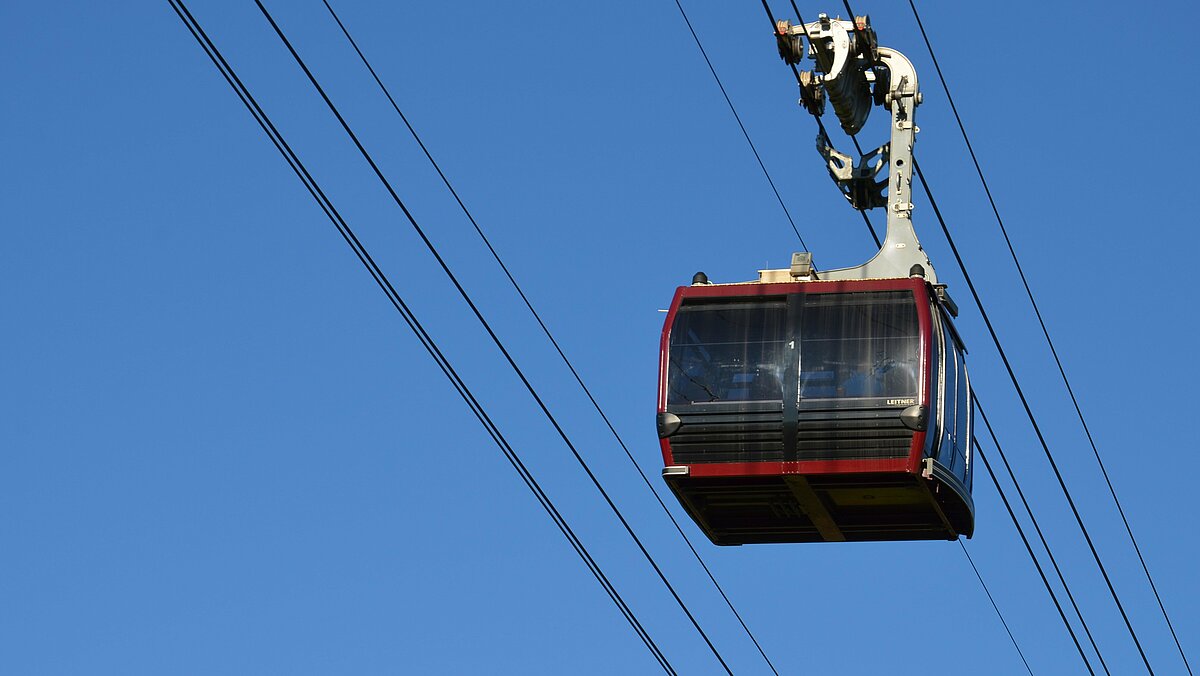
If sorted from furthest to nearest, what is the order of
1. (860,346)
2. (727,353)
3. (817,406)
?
(727,353) → (860,346) → (817,406)

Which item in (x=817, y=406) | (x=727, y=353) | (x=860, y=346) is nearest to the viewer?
(x=817, y=406)

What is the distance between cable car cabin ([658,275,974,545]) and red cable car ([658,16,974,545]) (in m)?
0.01

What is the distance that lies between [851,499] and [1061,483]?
5.75ft

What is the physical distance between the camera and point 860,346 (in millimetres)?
19547

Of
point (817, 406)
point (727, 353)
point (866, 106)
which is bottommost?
point (817, 406)

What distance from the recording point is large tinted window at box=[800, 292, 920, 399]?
19.3 metres

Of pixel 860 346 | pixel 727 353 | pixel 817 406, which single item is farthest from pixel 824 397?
pixel 727 353

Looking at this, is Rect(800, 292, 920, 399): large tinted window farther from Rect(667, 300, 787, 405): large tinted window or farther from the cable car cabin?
Rect(667, 300, 787, 405): large tinted window

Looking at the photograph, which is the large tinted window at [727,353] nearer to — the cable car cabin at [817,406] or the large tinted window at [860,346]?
the cable car cabin at [817,406]

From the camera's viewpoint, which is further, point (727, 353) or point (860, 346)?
point (727, 353)

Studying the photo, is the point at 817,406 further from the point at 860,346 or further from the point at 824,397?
the point at 860,346

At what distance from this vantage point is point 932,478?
19.2 meters

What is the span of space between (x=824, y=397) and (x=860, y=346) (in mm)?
565

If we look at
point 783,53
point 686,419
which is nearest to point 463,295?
point 686,419
